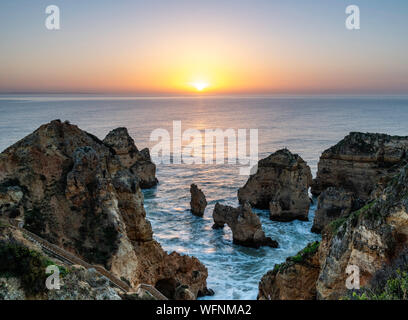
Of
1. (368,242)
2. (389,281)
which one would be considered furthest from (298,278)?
(389,281)

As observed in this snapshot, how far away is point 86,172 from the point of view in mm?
22188

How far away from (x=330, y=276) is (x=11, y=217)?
17.7 m

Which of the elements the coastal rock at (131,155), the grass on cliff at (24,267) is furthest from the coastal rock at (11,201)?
the coastal rock at (131,155)

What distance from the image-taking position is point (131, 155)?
59562 mm

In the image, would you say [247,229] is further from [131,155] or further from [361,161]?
[131,155]

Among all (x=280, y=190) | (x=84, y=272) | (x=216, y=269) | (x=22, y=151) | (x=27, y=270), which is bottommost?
(x=216, y=269)

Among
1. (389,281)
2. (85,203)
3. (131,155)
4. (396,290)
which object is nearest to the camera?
(396,290)

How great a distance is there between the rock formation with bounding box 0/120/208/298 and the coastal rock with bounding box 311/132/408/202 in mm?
30345

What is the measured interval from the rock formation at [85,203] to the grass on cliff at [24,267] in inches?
286

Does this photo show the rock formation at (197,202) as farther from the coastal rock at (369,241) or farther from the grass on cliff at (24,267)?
the grass on cliff at (24,267)

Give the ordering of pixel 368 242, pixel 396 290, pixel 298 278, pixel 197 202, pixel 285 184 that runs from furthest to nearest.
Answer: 1. pixel 197 202
2. pixel 285 184
3. pixel 298 278
4. pixel 368 242
5. pixel 396 290

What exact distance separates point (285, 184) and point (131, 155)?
94.3ft
